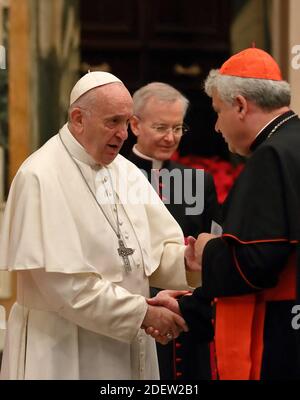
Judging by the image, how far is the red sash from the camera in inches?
129

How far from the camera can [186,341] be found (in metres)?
4.34

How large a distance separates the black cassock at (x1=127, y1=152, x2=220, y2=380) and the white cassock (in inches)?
25.4

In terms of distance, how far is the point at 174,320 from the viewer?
3.56m

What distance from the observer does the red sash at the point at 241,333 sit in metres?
3.28

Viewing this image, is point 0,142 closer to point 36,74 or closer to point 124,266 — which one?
point 36,74

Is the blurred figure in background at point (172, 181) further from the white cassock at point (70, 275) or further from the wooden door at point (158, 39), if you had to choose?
the wooden door at point (158, 39)

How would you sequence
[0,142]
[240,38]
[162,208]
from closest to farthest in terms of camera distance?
[162,208] → [0,142] → [240,38]

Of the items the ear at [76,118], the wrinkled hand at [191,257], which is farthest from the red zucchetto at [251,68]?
the wrinkled hand at [191,257]

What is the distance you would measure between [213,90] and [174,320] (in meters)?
0.86

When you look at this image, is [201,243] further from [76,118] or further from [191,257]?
[76,118]

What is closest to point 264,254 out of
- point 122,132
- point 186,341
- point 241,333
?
point 241,333

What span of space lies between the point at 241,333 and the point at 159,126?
52.0 inches
